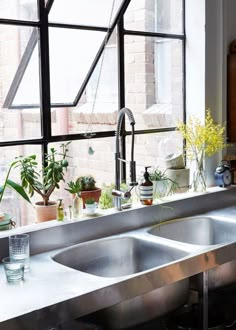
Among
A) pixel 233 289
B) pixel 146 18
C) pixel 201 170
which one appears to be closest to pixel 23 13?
pixel 146 18

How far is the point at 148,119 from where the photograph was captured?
321 cm

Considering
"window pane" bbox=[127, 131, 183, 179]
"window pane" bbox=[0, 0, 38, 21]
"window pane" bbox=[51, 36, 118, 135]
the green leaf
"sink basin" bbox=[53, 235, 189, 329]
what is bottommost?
"sink basin" bbox=[53, 235, 189, 329]

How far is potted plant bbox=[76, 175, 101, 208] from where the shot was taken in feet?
9.04

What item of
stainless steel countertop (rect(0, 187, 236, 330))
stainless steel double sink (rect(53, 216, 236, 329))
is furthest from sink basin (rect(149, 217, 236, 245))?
stainless steel countertop (rect(0, 187, 236, 330))

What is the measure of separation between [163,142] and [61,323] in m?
1.71

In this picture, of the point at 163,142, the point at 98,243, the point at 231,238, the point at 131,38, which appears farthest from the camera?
the point at 163,142

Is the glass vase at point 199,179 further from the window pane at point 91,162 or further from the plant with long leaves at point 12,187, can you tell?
the plant with long leaves at point 12,187

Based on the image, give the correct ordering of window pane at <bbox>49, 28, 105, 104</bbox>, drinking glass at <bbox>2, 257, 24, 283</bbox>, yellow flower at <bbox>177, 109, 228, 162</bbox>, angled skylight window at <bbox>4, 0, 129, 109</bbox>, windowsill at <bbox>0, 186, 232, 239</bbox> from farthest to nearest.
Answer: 1. yellow flower at <bbox>177, 109, 228, 162</bbox>
2. window pane at <bbox>49, 28, 105, 104</bbox>
3. angled skylight window at <bbox>4, 0, 129, 109</bbox>
4. windowsill at <bbox>0, 186, 232, 239</bbox>
5. drinking glass at <bbox>2, 257, 24, 283</bbox>

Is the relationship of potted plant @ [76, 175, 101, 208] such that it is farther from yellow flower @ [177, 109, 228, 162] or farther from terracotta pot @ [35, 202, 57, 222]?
yellow flower @ [177, 109, 228, 162]

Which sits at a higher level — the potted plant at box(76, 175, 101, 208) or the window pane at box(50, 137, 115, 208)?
the window pane at box(50, 137, 115, 208)

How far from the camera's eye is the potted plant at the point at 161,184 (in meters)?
3.02

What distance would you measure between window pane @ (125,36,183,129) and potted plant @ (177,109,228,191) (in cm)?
16

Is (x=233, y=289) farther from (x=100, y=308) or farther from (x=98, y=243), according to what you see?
(x=100, y=308)

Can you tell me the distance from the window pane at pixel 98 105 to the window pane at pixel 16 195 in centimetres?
22
